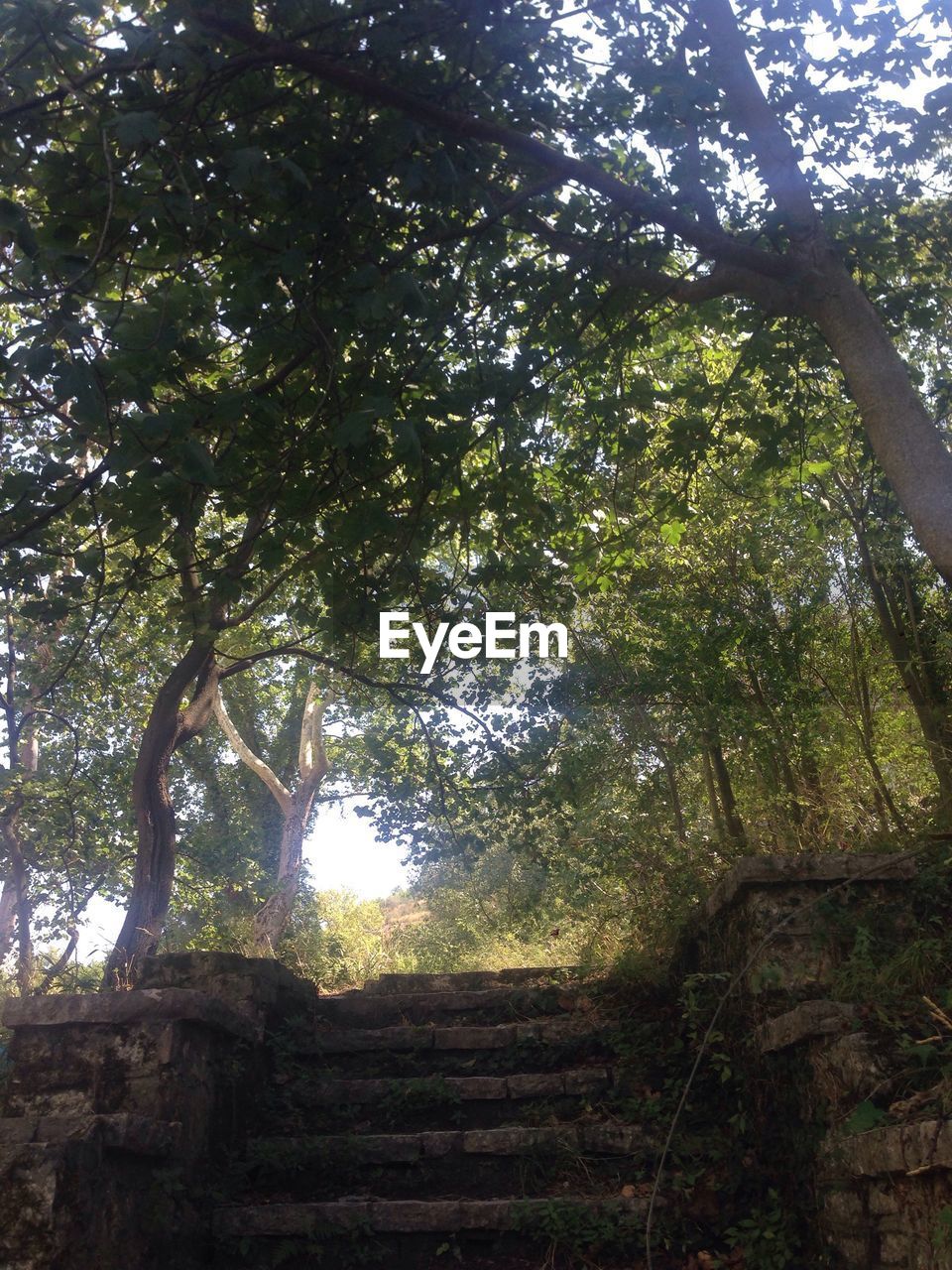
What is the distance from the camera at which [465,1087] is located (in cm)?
468

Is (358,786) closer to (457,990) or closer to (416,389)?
(457,990)

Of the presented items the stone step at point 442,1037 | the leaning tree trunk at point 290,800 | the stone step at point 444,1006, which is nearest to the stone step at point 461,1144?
the stone step at point 442,1037

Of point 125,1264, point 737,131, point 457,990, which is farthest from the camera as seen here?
point 457,990

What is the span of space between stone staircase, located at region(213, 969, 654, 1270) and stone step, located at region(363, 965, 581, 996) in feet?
1.68

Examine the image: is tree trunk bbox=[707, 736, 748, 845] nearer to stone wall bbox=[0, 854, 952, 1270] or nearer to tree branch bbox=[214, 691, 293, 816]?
stone wall bbox=[0, 854, 952, 1270]

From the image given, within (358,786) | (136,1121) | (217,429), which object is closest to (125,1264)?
(136,1121)

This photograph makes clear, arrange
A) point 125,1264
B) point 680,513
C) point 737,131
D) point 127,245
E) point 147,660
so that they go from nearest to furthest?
point 125,1264 < point 127,245 < point 737,131 < point 680,513 < point 147,660

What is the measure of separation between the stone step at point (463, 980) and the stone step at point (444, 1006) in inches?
14.5

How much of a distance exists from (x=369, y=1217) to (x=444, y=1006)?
1.83 m

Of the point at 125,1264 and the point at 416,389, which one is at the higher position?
the point at 416,389

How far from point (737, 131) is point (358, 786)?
549 inches

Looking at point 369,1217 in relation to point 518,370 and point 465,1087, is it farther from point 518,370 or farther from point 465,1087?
point 518,370

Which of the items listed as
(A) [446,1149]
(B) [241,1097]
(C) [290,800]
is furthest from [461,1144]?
(C) [290,800]

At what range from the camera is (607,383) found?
529 cm
